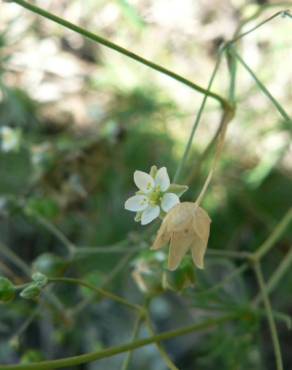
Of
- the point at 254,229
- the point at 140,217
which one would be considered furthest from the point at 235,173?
the point at 140,217

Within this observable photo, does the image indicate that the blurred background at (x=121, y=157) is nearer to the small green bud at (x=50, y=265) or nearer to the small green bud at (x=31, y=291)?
the small green bud at (x=50, y=265)

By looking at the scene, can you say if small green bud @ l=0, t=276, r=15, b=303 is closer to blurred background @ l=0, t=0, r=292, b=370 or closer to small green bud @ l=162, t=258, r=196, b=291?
small green bud @ l=162, t=258, r=196, b=291

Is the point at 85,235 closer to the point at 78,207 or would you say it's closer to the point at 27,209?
the point at 78,207

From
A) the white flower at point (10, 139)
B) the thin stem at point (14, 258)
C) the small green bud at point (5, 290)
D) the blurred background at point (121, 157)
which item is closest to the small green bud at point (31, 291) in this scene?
the small green bud at point (5, 290)

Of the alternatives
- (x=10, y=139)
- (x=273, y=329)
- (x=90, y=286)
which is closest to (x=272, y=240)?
(x=273, y=329)

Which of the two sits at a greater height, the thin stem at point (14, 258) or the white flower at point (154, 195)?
the thin stem at point (14, 258)

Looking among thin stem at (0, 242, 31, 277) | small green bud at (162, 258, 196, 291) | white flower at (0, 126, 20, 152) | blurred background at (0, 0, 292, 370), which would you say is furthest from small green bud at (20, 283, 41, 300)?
white flower at (0, 126, 20, 152)
